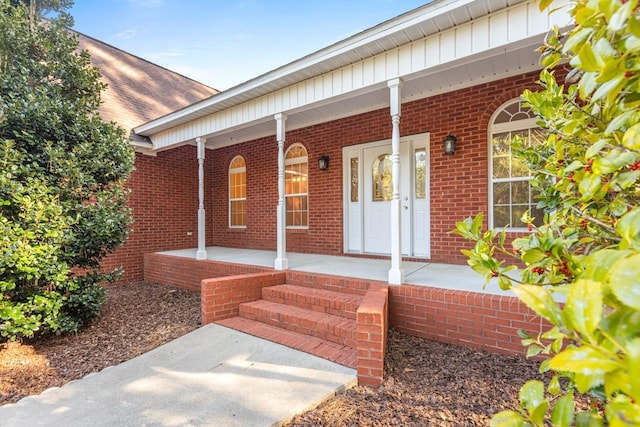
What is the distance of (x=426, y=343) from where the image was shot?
337 cm

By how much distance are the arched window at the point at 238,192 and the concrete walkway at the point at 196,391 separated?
5159 millimetres

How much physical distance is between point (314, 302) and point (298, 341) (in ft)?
1.98

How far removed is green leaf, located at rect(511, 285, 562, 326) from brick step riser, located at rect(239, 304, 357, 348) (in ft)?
9.10

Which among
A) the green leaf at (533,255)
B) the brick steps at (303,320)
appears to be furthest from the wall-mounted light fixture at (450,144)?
the green leaf at (533,255)

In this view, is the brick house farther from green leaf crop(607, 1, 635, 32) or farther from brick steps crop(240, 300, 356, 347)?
green leaf crop(607, 1, 635, 32)

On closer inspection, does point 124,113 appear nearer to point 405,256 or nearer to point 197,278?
point 197,278

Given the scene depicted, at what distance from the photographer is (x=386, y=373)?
9.07 ft

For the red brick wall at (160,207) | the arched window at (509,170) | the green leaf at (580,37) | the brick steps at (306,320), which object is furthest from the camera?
the red brick wall at (160,207)

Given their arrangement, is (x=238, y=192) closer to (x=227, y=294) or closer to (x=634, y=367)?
(x=227, y=294)

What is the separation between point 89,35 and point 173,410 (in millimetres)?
10708

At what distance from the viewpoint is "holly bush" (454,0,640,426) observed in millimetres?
502

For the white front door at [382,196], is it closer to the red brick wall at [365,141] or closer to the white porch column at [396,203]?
the red brick wall at [365,141]

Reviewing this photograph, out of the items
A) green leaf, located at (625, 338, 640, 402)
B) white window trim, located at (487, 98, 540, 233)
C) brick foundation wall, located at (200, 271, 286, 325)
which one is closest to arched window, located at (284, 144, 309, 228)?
brick foundation wall, located at (200, 271, 286, 325)

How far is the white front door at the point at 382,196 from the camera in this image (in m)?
5.50
